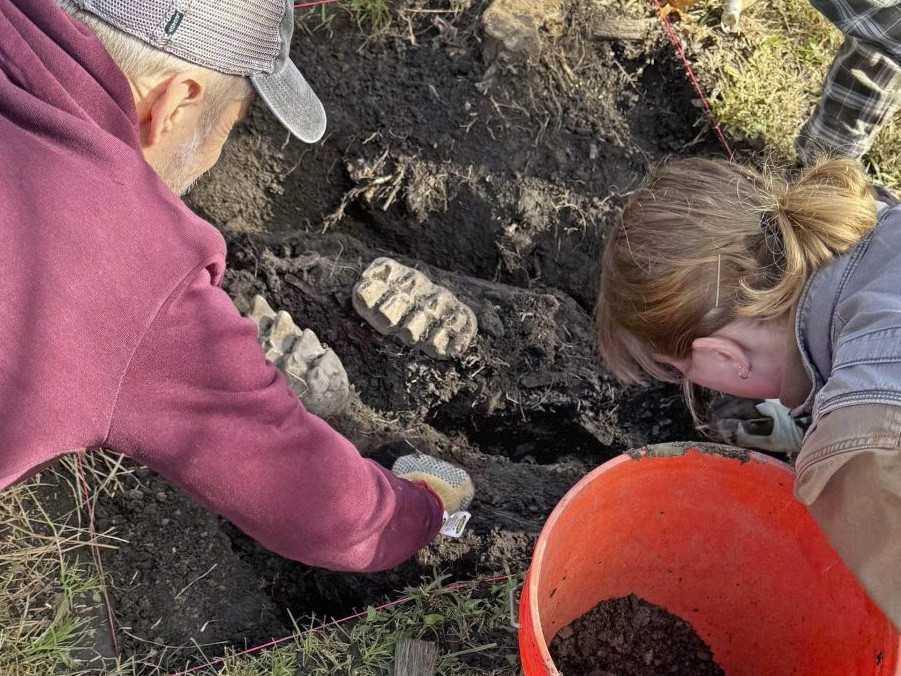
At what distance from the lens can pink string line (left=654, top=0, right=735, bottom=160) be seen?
107 inches

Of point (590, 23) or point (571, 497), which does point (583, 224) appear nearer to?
point (590, 23)

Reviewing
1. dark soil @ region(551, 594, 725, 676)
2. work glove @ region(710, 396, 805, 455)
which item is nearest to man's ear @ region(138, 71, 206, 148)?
dark soil @ region(551, 594, 725, 676)

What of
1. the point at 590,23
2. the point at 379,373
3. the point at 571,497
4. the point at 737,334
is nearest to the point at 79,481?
the point at 379,373

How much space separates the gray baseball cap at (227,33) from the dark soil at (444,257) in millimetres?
865

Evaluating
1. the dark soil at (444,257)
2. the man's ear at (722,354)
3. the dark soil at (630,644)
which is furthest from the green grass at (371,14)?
the dark soil at (630,644)

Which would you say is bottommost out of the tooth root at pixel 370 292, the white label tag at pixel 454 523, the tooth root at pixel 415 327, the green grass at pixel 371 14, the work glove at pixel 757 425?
the white label tag at pixel 454 523

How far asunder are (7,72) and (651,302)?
1.19m

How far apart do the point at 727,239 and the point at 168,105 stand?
105 cm

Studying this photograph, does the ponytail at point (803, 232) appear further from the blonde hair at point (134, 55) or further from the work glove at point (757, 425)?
the blonde hair at point (134, 55)

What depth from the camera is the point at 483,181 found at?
2.63 meters

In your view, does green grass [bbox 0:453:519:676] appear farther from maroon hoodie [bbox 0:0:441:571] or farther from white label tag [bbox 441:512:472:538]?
maroon hoodie [bbox 0:0:441:571]

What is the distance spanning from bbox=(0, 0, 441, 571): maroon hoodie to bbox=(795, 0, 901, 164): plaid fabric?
178 centimetres

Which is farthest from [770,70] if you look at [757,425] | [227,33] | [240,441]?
[240,441]

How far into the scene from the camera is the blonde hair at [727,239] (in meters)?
1.53
